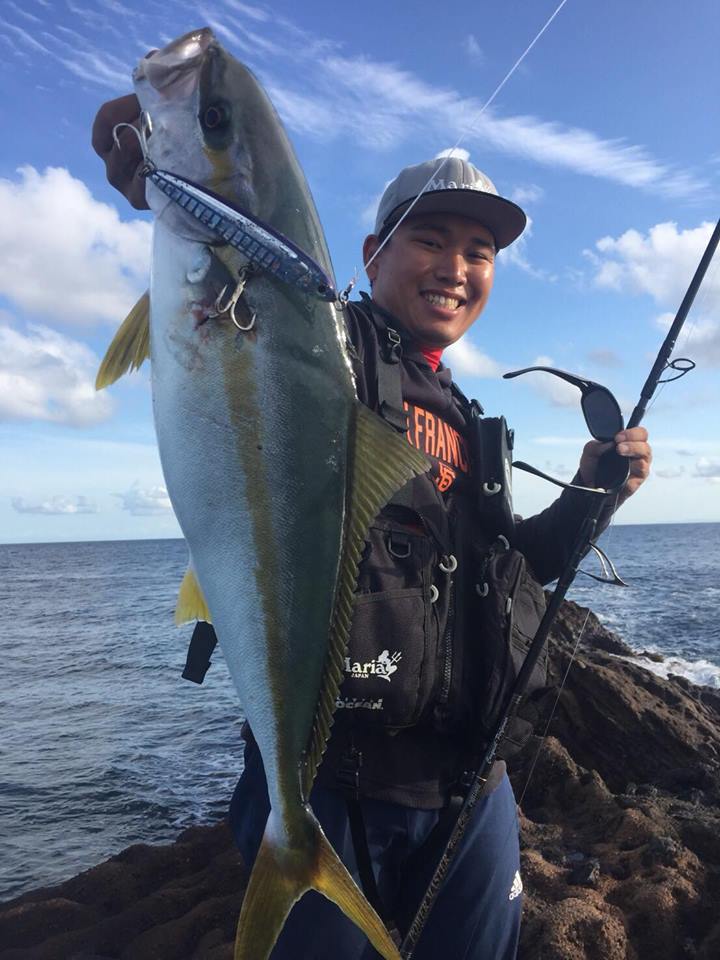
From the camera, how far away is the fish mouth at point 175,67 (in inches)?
71.4

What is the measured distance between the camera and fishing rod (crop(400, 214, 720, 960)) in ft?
8.09

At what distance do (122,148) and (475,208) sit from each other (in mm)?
1553

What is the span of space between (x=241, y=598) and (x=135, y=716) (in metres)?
12.8

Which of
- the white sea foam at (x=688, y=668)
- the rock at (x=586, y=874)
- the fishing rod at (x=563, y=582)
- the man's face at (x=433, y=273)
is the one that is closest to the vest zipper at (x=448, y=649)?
the fishing rod at (x=563, y=582)

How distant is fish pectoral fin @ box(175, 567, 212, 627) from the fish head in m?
0.98

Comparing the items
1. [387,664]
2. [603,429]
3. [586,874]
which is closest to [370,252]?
[603,429]

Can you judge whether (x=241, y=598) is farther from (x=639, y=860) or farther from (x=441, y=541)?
(x=639, y=860)

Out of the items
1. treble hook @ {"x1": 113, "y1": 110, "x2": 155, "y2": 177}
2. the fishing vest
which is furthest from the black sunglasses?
treble hook @ {"x1": 113, "y1": 110, "x2": 155, "y2": 177}

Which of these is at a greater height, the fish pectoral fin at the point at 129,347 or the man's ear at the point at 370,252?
the man's ear at the point at 370,252

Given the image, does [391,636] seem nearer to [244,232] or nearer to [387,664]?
[387,664]

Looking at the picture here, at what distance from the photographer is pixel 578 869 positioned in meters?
4.75

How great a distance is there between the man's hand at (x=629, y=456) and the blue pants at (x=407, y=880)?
1.38 meters

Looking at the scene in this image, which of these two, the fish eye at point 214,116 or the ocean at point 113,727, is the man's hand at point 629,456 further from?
the ocean at point 113,727

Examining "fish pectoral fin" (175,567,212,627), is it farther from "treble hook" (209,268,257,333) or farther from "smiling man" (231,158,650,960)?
"treble hook" (209,268,257,333)
